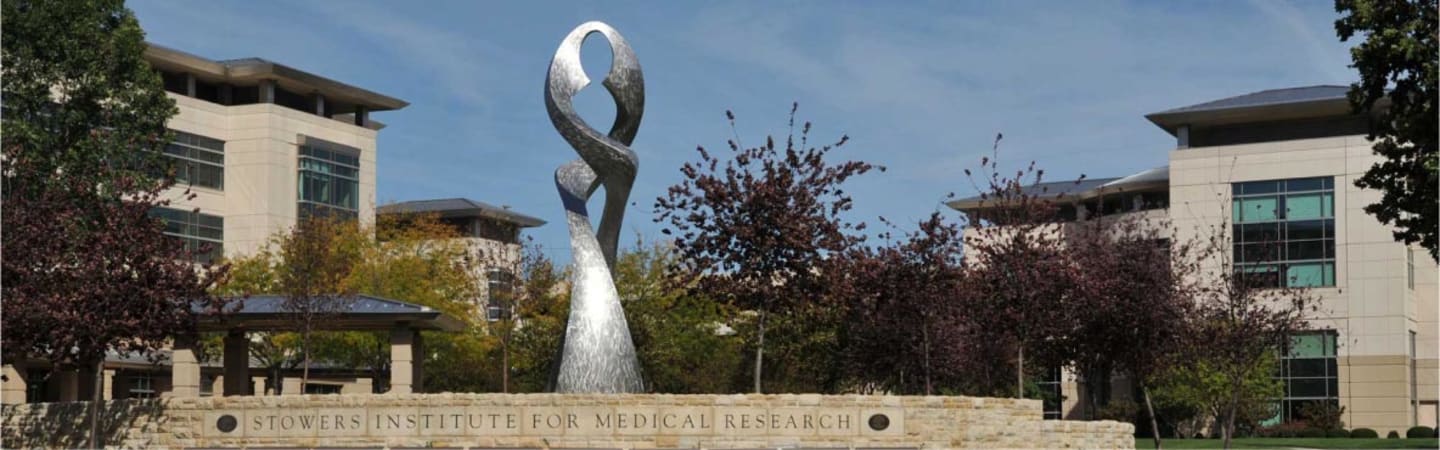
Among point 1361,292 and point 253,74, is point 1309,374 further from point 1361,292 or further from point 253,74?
point 253,74

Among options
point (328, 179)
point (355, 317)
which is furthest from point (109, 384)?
point (355, 317)

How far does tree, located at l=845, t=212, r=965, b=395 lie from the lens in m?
45.6

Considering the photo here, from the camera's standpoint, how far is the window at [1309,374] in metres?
74.9

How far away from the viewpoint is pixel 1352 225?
245 ft

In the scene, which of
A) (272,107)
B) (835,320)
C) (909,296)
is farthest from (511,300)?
(272,107)

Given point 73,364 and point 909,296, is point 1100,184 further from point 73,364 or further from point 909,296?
point 73,364

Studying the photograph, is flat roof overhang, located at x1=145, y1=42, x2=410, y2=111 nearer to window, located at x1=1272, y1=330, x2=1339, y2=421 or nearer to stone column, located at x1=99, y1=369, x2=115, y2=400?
stone column, located at x1=99, y1=369, x2=115, y2=400

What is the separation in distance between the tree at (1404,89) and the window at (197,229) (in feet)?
167

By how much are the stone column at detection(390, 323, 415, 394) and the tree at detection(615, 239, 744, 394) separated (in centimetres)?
1771

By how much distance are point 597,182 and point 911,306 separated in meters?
14.2

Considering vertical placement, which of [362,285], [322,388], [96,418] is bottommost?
[322,388]

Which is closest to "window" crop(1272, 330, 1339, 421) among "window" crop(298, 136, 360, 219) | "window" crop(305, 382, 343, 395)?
"window" crop(305, 382, 343, 395)

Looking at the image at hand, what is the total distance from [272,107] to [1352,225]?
4597cm

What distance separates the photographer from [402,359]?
1533 inches
